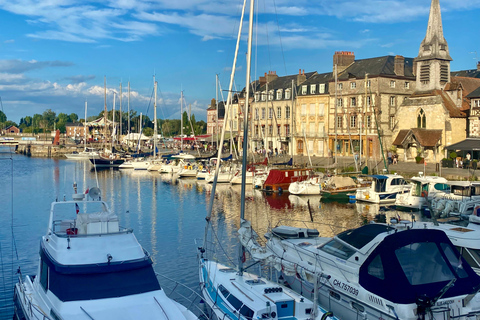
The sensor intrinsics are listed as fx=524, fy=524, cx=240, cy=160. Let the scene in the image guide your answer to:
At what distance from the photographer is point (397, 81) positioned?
62.4 meters

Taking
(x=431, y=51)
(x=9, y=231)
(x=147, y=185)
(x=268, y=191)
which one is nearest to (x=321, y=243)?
(x=9, y=231)

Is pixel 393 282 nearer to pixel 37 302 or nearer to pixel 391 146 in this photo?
pixel 37 302

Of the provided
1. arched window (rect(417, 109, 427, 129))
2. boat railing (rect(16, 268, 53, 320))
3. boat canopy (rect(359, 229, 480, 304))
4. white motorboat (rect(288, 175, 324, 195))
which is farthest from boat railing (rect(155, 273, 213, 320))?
arched window (rect(417, 109, 427, 129))

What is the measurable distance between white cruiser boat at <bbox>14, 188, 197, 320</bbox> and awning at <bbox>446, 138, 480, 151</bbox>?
145ft

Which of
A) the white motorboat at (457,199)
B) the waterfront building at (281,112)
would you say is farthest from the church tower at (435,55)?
the white motorboat at (457,199)

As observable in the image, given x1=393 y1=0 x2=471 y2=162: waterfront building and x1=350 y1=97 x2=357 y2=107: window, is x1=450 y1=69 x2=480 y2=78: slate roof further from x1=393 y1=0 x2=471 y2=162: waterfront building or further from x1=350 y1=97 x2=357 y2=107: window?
x1=350 y1=97 x2=357 y2=107: window

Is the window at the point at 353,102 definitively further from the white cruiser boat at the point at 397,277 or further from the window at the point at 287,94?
the white cruiser boat at the point at 397,277

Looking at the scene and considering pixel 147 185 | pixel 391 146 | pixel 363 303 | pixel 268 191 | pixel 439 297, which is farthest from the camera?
pixel 391 146

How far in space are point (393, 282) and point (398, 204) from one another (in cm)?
2577

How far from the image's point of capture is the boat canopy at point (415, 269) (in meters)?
13.0

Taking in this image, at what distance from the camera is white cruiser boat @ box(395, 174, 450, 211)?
119 ft

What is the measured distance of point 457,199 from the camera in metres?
33.4

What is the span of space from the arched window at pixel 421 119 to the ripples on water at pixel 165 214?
20.5m

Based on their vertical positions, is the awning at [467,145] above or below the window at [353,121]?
below
